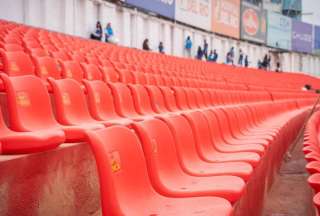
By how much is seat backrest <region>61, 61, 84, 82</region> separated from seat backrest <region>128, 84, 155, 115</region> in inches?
13.9

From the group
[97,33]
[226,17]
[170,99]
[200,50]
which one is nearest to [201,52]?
[200,50]

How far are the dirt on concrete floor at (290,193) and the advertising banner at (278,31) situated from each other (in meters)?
15.7

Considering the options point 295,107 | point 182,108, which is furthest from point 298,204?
point 295,107

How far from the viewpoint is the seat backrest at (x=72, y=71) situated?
2.78 metres

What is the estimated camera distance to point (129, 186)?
107cm

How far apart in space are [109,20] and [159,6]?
1.75 meters

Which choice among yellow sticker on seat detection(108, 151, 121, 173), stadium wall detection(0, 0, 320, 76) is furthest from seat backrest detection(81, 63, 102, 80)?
stadium wall detection(0, 0, 320, 76)

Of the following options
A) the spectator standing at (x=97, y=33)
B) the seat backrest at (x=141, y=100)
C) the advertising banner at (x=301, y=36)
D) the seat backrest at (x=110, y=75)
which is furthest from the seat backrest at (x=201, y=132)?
the advertising banner at (x=301, y=36)

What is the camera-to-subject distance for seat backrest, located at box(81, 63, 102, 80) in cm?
296

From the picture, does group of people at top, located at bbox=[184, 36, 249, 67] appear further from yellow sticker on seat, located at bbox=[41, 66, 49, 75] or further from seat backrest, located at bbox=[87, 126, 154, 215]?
seat backrest, located at bbox=[87, 126, 154, 215]

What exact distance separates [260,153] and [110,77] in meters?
1.55

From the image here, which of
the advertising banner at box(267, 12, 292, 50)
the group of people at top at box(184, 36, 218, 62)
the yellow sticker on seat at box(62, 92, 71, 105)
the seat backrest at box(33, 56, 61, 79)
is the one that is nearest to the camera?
the yellow sticker on seat at box(62, 92, 71, 105)

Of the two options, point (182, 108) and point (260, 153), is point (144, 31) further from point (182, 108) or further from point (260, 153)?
point (260, 153)

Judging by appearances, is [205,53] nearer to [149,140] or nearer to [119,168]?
[149,140]
